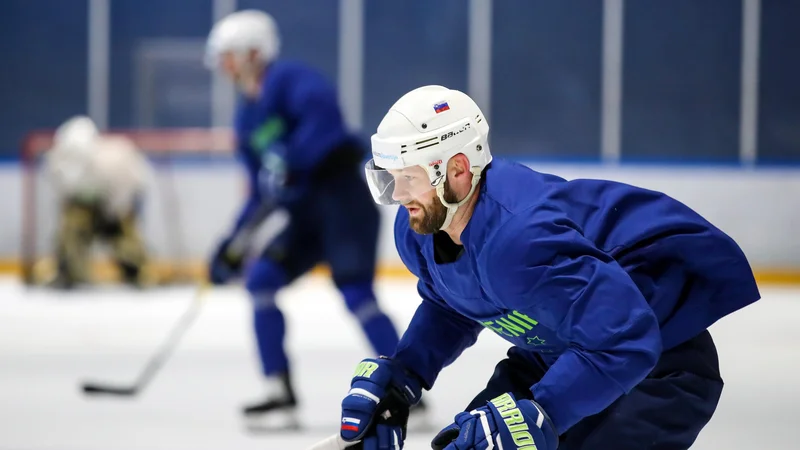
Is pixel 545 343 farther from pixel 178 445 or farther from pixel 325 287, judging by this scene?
pixel 325 287

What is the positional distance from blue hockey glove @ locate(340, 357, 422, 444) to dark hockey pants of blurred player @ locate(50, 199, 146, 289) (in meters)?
6.40

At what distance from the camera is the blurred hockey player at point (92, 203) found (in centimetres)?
798

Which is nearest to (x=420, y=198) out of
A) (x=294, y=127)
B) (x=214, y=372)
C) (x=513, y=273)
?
(x=513, y=273)

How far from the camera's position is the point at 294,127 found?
12.4 ft

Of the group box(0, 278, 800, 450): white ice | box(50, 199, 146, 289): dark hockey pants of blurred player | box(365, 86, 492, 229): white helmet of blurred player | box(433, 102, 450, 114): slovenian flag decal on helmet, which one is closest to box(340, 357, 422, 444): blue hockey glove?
box(365, 86, 492, 229): white helmet of blurred player

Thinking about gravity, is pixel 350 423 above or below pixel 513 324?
below

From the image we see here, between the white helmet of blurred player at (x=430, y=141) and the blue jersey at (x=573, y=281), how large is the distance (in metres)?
0.06

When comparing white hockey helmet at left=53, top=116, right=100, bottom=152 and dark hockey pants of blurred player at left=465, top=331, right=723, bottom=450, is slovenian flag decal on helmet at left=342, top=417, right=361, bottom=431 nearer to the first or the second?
dark hockey pants of blurred player at left=465, top=331, right=723, bottom=450

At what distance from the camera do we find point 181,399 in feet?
13.2

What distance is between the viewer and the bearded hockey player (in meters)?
3.62

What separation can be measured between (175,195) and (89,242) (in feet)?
3.39

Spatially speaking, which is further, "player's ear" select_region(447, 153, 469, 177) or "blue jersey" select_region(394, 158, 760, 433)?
"player's ear" select_region(447, 153, 469, 177)

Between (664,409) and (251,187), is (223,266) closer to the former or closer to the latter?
(251,187)

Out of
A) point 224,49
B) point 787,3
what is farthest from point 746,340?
point 787,3
